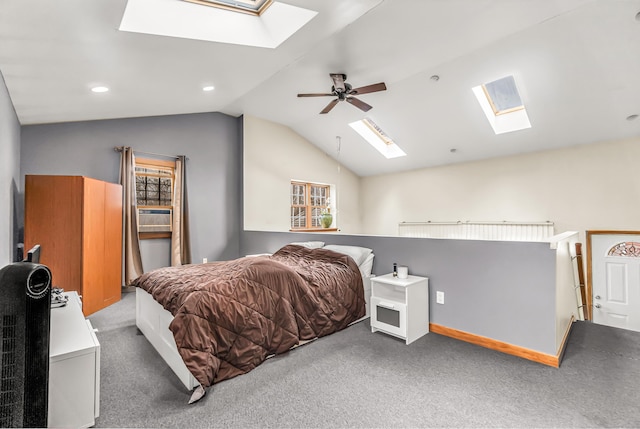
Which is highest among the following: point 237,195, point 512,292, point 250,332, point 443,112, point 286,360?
point 443,112

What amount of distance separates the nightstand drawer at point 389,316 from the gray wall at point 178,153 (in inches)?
140

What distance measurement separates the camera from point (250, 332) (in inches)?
88.3

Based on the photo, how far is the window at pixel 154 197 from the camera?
4.74m

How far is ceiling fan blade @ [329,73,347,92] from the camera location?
3.50m

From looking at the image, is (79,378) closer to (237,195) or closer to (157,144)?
(157,144)

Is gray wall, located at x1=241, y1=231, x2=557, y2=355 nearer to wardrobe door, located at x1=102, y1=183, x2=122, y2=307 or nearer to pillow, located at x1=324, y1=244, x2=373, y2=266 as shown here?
pillow, located at x1=324, y1=244, x2=373, y2=266

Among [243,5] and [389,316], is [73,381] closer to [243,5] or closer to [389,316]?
[389,316]

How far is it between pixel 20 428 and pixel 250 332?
1.26 meters

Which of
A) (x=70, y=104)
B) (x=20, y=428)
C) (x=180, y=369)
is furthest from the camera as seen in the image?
(x=70, y=104)

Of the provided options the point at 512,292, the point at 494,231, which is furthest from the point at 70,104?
the point at 494,231

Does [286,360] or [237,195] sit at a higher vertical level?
[237,195]

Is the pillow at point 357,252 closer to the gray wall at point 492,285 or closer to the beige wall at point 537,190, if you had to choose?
the gray wall at point 492,285

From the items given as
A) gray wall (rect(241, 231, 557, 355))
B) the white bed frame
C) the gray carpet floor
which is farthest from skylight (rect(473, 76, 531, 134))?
the white bed frame

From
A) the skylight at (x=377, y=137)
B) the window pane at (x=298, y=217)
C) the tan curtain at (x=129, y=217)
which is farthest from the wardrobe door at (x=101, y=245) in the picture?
the skylight at (x=377, y=137)
